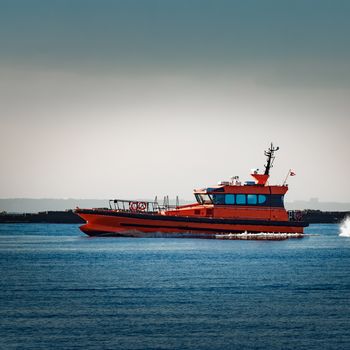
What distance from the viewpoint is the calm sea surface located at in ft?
111

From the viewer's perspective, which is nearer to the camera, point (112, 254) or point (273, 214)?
point (112, 254)

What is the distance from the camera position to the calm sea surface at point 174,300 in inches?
1334

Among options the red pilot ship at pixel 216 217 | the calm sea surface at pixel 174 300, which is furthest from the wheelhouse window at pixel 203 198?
the calm sea surface at pixel 174 300

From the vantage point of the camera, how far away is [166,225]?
86500 millimetres

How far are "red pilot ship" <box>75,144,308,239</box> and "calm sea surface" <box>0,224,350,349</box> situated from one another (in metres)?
10.9

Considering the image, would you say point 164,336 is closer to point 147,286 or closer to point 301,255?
point 147,286

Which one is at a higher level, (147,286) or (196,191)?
(196,191)

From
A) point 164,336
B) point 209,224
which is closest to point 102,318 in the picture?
point 164,336

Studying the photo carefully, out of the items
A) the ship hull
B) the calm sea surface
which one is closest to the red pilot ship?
the ship hull

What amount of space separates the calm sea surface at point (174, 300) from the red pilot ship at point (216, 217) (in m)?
10.9

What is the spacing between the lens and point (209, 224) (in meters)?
86.3

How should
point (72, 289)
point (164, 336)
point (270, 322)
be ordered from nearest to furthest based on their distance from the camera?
point (164, 336)
point (270, 322)
point (72, 289)

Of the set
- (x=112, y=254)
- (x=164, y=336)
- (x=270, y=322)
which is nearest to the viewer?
(x=164, y=336)

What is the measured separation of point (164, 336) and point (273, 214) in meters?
54.6
